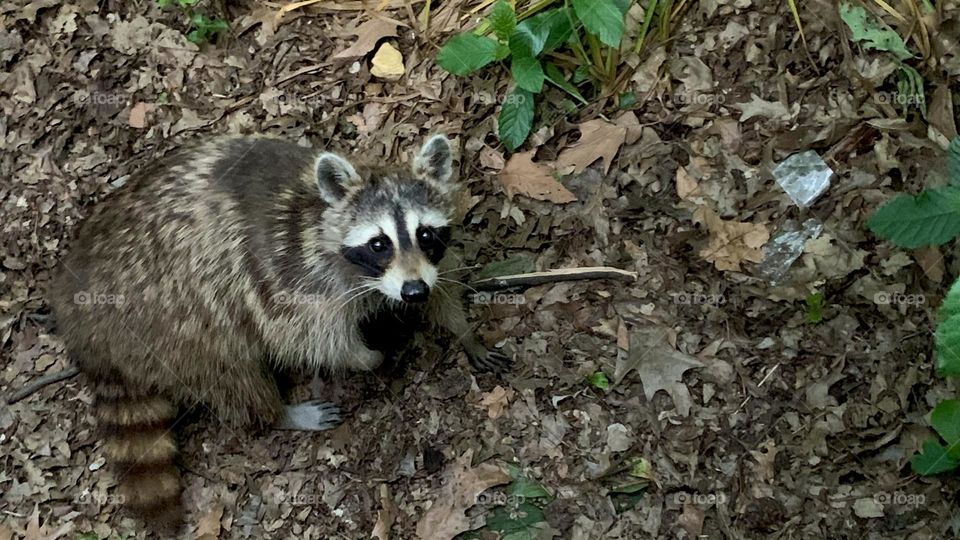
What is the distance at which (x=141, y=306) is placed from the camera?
411 centimetres

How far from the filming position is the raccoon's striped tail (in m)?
4.27

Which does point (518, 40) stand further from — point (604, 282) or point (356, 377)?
point (356, 377)

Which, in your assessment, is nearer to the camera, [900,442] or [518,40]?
[900,442]

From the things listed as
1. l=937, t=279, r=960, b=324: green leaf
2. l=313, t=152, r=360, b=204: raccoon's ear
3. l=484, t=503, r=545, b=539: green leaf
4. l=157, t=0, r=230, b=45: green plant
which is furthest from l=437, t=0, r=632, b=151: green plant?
l=937, t=279, r=960, b=324: green leaf

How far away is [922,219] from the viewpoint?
3.55 metres

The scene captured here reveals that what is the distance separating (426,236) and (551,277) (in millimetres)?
875

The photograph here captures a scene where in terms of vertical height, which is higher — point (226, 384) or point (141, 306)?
point (141, 306)

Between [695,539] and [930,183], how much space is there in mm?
1984

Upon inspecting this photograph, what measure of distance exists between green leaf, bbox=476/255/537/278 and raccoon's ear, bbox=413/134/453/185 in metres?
0.68

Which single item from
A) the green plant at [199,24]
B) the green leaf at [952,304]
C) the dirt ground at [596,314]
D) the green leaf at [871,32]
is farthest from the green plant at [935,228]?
the green plant at [199,24]

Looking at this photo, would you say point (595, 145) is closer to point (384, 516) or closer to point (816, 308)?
point (816, 308)

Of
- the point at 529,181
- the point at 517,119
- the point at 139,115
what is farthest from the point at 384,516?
the point at 139,115

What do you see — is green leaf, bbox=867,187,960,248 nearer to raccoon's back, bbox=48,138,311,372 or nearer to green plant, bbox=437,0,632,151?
green plant, bbox=437,0,632,151

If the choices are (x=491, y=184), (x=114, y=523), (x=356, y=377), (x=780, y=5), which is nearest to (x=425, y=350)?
(x=356, y=377)
